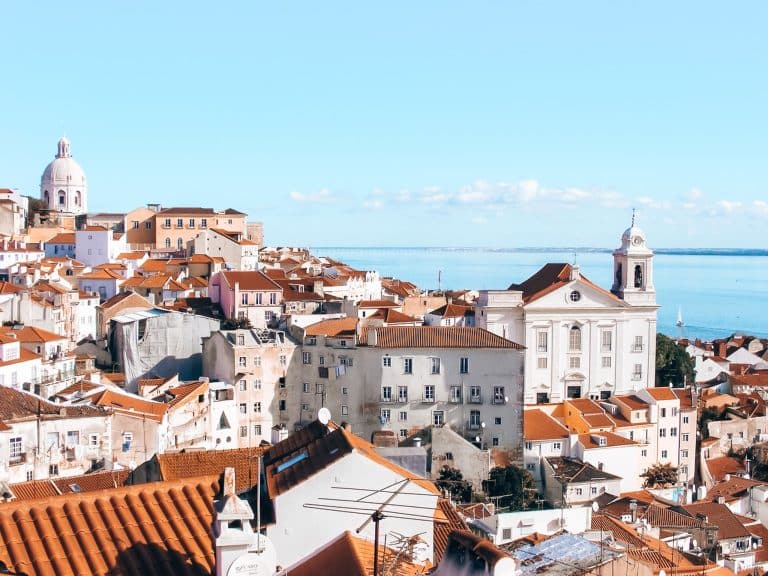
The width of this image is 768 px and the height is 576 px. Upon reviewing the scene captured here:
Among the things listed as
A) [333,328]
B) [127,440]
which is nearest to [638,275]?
[333,328]

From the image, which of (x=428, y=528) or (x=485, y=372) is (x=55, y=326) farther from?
(x=428, y=528)

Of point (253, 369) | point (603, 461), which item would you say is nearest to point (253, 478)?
point (253, 369)

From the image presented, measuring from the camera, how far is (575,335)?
42.8 metres

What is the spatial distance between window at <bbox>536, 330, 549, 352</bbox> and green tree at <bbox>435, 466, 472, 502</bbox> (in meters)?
13.9

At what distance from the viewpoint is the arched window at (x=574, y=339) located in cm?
4269

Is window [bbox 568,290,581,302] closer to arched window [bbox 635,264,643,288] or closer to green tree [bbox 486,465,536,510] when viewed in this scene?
arched window [bbox 635,264,643,288]

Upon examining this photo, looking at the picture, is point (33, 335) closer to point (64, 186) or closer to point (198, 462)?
point (198, 462)

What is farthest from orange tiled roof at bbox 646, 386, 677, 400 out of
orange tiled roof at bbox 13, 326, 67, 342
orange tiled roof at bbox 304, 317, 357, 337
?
orange tiled roof at bbox 13, 326, 67, 342

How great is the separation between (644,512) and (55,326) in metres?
21.6

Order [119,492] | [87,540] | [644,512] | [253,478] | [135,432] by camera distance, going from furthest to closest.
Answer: [644,512]
[135,432]
[253,478]
[119,492]
[87,540]

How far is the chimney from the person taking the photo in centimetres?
629

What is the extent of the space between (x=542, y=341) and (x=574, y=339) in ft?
4.81

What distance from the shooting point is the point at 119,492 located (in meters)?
7.17

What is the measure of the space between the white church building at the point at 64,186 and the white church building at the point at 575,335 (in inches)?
1565
